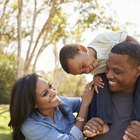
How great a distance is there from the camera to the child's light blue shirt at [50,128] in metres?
2.85

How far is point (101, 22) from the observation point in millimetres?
16500

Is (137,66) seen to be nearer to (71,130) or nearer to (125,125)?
(125,125)

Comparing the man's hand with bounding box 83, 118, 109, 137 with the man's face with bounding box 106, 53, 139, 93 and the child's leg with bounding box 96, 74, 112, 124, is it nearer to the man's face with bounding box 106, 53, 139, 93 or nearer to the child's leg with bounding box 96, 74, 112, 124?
the child's leg with bounding box 96, 74, 112, 124

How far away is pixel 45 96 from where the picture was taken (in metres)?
2.97

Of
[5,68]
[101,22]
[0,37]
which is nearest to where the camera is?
[101,22]

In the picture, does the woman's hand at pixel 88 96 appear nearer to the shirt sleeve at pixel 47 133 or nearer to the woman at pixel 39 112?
the woman at pixel 39 112

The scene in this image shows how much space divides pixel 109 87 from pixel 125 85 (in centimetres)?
17

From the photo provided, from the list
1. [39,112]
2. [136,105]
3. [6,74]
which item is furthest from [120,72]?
[6,74]

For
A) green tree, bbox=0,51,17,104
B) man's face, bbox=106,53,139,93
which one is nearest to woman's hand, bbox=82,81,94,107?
man's face, bbox=106,53,139,93

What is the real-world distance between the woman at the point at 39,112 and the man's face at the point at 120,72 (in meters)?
0.39

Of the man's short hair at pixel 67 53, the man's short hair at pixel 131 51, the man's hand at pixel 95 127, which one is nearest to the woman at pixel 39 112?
the man's hand at pixel 95 127

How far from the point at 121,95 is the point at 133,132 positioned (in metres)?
0.27

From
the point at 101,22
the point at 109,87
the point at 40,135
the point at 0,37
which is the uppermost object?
the point at 109,87

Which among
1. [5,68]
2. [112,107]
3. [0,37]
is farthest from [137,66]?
[5,68]
